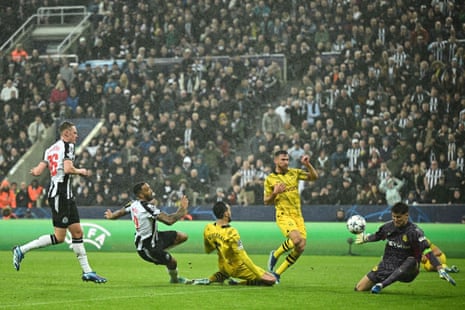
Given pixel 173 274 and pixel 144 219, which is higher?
pixel 144 219

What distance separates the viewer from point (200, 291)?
39.4 feet

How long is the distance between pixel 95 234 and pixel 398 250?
38.4 ft

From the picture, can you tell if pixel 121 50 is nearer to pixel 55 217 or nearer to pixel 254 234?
pixel 254 234

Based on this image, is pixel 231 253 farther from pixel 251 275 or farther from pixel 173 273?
pixel 173 273

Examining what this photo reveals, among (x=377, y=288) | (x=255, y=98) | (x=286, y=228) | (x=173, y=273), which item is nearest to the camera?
(x=377, y=288)

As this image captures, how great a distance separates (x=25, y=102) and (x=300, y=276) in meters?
16.9

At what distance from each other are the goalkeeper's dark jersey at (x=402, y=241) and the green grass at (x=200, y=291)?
1.55 ft

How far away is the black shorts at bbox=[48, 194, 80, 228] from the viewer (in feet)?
44.2

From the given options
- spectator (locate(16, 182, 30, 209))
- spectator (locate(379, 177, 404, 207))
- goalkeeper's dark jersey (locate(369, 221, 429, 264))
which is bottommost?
spectator (locate(16, 182, 30, 209))

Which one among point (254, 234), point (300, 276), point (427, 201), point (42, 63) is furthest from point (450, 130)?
point (42, 63)

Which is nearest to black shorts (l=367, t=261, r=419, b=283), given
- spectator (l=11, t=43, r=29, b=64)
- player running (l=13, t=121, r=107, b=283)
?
player running (l=13, t=121, r=107, b=283)

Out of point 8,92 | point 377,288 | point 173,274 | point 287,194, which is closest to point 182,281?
point 173,274

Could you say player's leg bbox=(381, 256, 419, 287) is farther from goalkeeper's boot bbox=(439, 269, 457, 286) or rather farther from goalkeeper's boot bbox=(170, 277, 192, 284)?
goalkeeper's boot bbox=(170, 277, 192, 284)

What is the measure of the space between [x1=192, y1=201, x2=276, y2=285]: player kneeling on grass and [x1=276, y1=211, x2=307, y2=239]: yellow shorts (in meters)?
1.15
